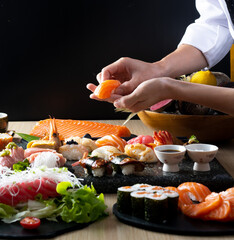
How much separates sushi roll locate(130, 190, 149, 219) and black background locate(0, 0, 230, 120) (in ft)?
5.89

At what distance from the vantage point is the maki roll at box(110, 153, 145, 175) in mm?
1778

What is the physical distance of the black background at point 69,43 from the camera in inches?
121

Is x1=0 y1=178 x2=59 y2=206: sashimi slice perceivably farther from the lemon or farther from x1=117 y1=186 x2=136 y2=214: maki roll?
the lemon

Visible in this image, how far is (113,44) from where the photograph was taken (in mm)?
3129

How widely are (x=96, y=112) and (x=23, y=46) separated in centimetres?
64

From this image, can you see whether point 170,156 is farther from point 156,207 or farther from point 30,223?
point 30,223

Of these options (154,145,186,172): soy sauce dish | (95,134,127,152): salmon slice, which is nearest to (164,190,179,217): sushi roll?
(154,145,186,172): soy sauce dish

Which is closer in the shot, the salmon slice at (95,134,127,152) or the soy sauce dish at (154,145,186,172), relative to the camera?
the soy sauce dish at (154,145,186,172)

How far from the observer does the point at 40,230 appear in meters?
1.39

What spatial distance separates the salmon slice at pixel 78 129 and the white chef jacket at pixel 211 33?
565 mm

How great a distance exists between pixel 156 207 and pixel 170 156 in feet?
1.48

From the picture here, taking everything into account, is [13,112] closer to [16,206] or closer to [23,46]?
[23,46]

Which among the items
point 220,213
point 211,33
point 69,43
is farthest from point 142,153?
point 69,43

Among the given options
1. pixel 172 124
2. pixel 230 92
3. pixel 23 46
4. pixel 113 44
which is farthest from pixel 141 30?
pixel 230 92
